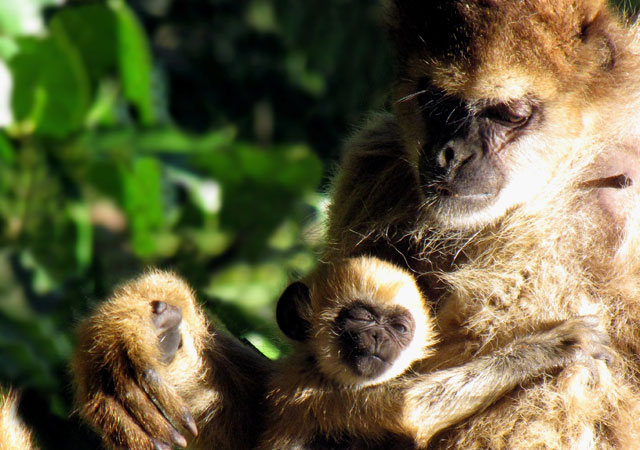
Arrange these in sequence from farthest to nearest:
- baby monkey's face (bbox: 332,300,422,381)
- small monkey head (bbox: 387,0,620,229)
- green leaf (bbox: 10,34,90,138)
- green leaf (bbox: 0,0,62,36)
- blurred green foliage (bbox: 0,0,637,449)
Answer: green leaf (bbox: 0,0,62,36) → green leaf (bbox: 10,34,90,138) → blurred green foliage (bbox: 0,0,637,449) → baby monkey's face (bbox: 332,300,422,381) → small monkey head (bbox: 387,0,620,229)

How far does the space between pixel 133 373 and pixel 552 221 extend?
1553mm

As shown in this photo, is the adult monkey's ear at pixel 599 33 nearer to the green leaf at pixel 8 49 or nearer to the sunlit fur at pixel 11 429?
the sunlit fur at pixel 11 429

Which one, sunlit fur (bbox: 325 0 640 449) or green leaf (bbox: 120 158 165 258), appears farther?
green leaf (bbox: 120 158 165 258)

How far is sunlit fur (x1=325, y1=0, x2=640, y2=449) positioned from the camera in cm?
273

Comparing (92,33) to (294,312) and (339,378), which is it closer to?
(294,312)

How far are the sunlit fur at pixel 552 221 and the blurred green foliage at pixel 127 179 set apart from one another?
0.85 metres

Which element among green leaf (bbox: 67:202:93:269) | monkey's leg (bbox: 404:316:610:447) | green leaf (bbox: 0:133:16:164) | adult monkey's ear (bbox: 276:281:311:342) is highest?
monkey's leg (bbox: 404:316:610:447)

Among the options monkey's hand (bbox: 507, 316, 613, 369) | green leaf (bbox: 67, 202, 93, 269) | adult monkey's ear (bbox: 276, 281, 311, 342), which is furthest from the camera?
green leaf (bbox: 67, 202, 93, 269)

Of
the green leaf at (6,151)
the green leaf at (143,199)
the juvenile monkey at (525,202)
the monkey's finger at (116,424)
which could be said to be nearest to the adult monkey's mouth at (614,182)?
the juvenile monkey at (525,202)

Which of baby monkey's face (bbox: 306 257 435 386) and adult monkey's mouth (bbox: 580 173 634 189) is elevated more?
adult monkey's mouth (bbox: 580 173 634 189)

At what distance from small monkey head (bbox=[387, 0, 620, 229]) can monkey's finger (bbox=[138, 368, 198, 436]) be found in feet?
3.69

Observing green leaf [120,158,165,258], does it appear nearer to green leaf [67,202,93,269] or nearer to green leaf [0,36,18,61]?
green leaf [67,202,93,269]

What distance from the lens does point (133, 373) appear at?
2887mm

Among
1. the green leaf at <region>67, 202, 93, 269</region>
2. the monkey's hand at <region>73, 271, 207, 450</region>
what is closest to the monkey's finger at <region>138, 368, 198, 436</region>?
the monkey's hand at <region>73, 271, 207, 450</region>
